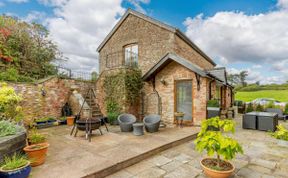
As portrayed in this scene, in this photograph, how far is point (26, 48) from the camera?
10195 millimetres

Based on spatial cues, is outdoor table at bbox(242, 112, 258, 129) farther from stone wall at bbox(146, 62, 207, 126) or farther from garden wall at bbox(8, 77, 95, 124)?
garden wall at bbox(8, 77, 95, 124)

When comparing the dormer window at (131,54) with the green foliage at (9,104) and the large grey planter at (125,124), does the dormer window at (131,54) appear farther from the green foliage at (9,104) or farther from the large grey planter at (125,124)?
the green foliage at (9,104)

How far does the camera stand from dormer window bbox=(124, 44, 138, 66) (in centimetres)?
1074

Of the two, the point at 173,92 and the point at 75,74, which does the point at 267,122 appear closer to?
the point at 173,92

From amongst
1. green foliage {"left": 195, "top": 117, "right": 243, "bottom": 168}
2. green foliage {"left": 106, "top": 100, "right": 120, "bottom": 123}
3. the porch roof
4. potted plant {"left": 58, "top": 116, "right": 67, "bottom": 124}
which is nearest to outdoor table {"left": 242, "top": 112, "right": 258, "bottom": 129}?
the porch roof

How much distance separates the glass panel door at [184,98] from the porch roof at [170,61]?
94cm

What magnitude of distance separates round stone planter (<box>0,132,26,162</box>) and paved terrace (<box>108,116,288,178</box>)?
2096 mm

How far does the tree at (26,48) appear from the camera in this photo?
937cm

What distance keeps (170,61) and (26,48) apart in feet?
32.2

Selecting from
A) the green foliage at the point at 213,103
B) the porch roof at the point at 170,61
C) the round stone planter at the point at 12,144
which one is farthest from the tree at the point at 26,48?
the green foliage at the point at 213,103

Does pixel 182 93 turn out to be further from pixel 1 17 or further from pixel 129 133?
pixel 1 17

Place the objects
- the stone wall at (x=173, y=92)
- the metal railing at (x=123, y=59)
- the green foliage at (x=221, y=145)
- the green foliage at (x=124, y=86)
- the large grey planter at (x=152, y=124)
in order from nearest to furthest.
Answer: the green foliage at (x=221, y=145), the large grey planter at (x=152, y=124), the stone wall at (x=173, y=92), the green foliage at (x=124, y=86), the metal railing at (x=123, y=59)

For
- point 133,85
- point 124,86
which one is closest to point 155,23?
point 133,85

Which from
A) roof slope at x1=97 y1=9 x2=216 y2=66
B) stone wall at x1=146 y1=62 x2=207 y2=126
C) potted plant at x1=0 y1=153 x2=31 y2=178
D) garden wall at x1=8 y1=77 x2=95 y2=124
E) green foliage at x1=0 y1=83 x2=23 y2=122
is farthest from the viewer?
roof slope at x1=97 y1=9 x2=216 y2=66
